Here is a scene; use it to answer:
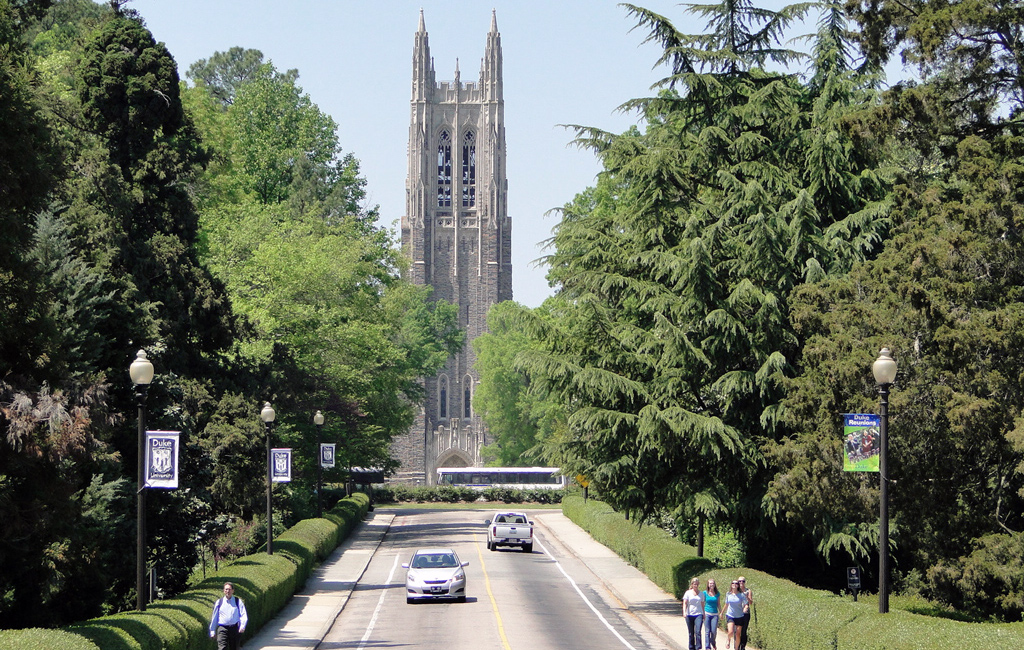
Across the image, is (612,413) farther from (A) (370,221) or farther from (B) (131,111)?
(A) (370,221)

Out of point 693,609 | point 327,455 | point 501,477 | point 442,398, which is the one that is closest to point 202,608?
point 693,609

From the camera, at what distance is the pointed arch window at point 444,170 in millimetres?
124750

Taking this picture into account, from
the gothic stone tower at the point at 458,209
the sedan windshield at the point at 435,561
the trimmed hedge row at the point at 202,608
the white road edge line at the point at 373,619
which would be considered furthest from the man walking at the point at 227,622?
the gothic stone tower at the point at 458,209

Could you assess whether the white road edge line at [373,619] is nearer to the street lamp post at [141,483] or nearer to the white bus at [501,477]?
the street lamp post at [141,483]

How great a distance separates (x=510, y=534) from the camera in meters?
47.4

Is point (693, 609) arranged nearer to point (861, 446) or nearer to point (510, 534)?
point (861, 446)

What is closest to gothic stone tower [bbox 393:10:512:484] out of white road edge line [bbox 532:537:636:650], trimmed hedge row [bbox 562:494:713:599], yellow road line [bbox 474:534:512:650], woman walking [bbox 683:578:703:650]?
trimmed hedge row [bbox 562:494:713:599]

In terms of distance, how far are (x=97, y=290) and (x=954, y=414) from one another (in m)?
16.2

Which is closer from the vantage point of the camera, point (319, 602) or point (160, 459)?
point (160, 459)

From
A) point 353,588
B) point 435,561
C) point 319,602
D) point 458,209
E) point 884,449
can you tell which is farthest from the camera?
point 458,209

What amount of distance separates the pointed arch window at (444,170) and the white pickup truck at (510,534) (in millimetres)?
78983

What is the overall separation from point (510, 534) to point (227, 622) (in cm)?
2793

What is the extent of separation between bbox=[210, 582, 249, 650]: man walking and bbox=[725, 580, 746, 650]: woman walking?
8.39m

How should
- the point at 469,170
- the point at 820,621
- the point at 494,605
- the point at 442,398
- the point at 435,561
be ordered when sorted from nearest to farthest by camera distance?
the point at 820,621
the point at 494,605
the point at 435,561
the point at 442,398
the point at 469,170
